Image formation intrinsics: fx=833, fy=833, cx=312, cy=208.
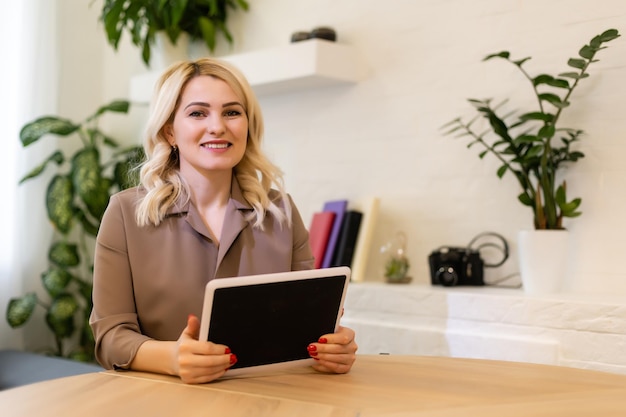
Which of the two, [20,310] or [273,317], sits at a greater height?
[273,317]

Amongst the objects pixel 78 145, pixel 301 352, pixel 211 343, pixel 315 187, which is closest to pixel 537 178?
pixel 315 187

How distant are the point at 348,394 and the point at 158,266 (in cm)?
61

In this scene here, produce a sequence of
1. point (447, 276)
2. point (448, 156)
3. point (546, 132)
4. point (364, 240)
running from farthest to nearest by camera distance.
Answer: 1. point (364, 240)
2. point (448, 156)
3. point (447, 276)
4. point (546, 132)

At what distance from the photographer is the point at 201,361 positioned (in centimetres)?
160

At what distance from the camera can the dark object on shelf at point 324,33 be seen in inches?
145

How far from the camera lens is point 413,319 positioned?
10.4 ft

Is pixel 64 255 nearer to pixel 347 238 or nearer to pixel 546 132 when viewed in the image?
pixel 347 238

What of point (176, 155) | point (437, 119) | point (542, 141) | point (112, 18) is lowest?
point (176, 155)

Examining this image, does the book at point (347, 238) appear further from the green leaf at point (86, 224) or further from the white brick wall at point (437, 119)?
the green leaf at point (86, 224)

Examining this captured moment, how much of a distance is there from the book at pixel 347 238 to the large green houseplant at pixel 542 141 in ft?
2.04

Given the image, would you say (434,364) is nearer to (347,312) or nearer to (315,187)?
(347,312)

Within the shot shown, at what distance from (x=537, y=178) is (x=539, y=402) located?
165 cm

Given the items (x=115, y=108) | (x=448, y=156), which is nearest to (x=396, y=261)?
(x=448, y=156)

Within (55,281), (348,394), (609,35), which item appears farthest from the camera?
(55,281)
